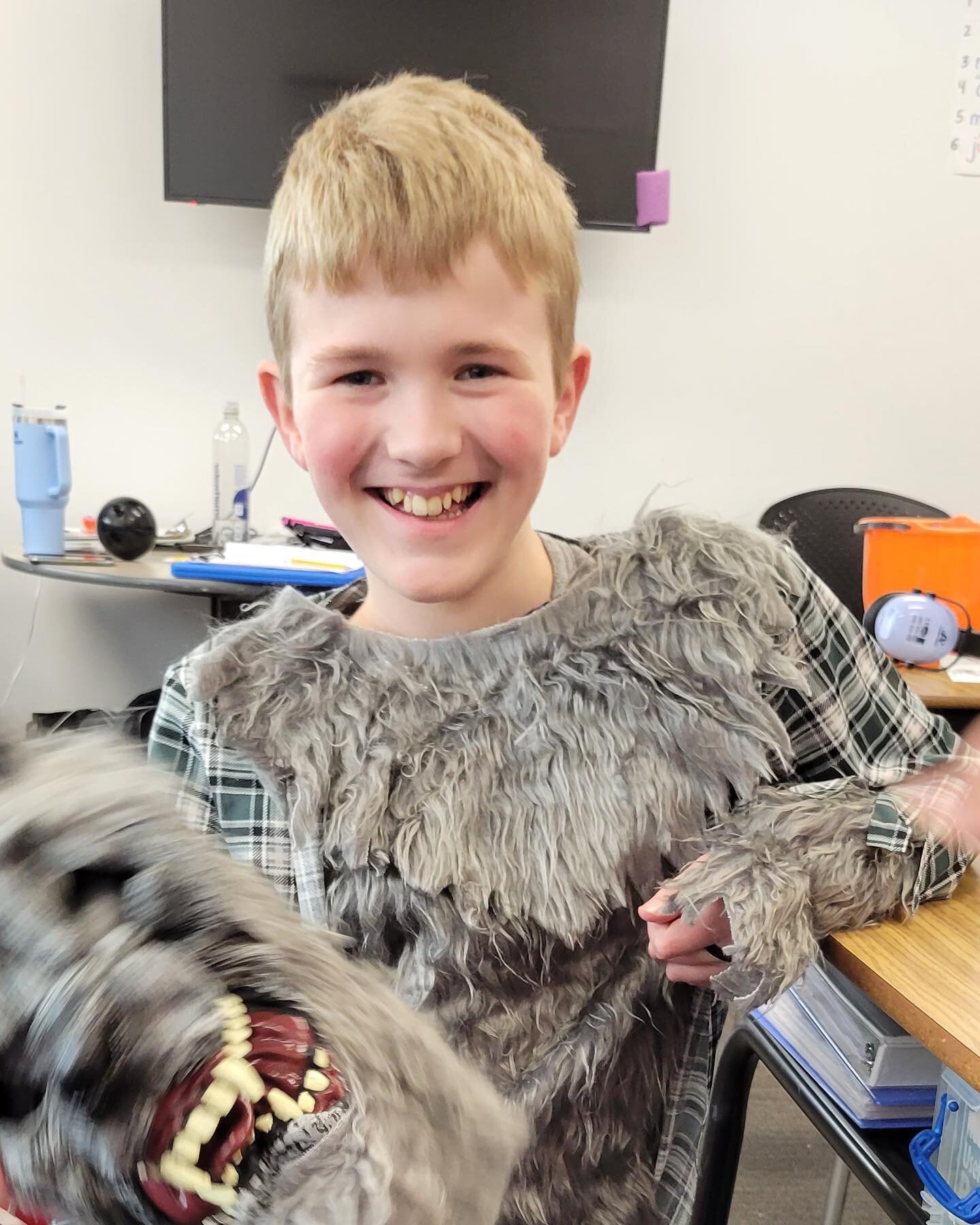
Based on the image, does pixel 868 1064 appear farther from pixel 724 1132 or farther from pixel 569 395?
pixel 569 395

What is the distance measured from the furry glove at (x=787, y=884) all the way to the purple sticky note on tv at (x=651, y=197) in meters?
1.71

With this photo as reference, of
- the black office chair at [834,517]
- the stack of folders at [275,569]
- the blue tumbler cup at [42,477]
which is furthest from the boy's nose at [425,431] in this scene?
the black office chair at [834,517]

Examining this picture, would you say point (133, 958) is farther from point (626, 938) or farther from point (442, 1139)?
point (626, 938)

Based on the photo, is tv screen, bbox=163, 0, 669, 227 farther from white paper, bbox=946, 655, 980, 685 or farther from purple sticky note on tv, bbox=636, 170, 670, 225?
white paper, bbox=946, 655, 980, 685

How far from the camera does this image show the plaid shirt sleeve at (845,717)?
746mm

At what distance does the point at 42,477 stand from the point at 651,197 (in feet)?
4.44

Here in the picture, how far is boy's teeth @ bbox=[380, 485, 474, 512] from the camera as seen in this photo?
765mm

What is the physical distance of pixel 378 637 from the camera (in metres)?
0.77

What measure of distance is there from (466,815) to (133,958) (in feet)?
1.52

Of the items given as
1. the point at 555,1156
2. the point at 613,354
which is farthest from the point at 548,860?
the point at 613,354

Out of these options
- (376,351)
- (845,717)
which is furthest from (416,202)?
(845,717)

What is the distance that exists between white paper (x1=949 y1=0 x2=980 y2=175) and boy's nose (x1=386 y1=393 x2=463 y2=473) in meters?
2.16

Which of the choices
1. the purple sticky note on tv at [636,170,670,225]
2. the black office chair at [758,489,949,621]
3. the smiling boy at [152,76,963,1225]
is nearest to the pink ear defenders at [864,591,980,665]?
the black office chair at [758,489,949,621]

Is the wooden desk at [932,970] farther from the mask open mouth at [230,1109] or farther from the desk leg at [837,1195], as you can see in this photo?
the desk leg at [837,1195]
